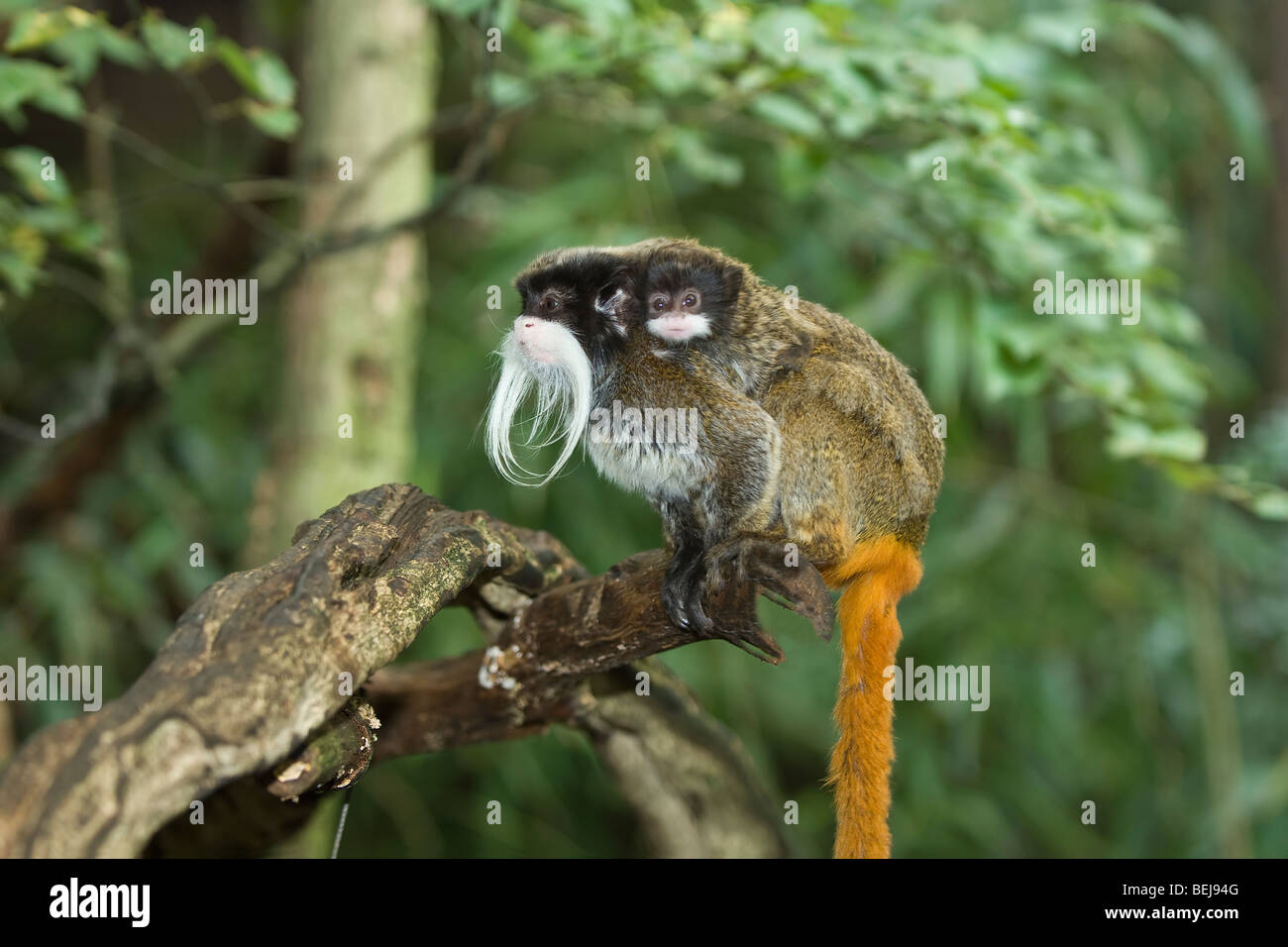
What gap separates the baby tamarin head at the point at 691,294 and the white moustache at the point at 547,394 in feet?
0.50

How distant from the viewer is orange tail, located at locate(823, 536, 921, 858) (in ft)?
5.78

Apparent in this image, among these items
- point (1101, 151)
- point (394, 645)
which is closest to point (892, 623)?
point (394, 645)

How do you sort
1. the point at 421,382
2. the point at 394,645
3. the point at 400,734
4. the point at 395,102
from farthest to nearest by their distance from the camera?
the point at 421,382 → the point at 395,102 → the point at 400,734 → the point at 394,645

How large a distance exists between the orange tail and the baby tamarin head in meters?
0.47

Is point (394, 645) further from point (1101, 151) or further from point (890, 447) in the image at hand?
point (1101, 151)

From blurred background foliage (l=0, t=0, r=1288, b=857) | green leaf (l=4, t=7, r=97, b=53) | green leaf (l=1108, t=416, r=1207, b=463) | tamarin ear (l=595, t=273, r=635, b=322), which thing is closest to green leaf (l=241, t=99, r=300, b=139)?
blurred background foliage (l=0, t=0, r=1288, b=857)

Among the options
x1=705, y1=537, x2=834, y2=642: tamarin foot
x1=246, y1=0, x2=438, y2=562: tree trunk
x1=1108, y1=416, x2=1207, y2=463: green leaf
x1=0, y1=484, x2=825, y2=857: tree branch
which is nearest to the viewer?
x1=0, y1=484, x2=825, y2=857: tree branch

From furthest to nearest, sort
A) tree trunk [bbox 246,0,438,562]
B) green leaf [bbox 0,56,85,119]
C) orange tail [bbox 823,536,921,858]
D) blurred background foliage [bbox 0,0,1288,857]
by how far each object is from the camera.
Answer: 1. tree trunk [bbox 246,0,438,562]
2. blurred background foliage [bbox 0,0,1288,857]
3. green leaf [bbox 0,56,85,119]
4. orange tail [bbox 823,536,921,858]

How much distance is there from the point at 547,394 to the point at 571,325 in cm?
20

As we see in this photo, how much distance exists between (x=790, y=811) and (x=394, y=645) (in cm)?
178

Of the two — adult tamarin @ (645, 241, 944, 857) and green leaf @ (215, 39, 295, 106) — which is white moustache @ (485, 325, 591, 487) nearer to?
adult tamarin @ (645, 241, 944, 857)

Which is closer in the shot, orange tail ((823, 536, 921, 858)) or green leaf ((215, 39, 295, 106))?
orange tail ((823, 536, 921, 858))

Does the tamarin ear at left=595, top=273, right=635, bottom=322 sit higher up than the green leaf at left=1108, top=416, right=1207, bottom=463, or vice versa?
the tamarin ear at left=595, top=273, right=635, bottom=322

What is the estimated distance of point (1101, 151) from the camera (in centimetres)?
360
